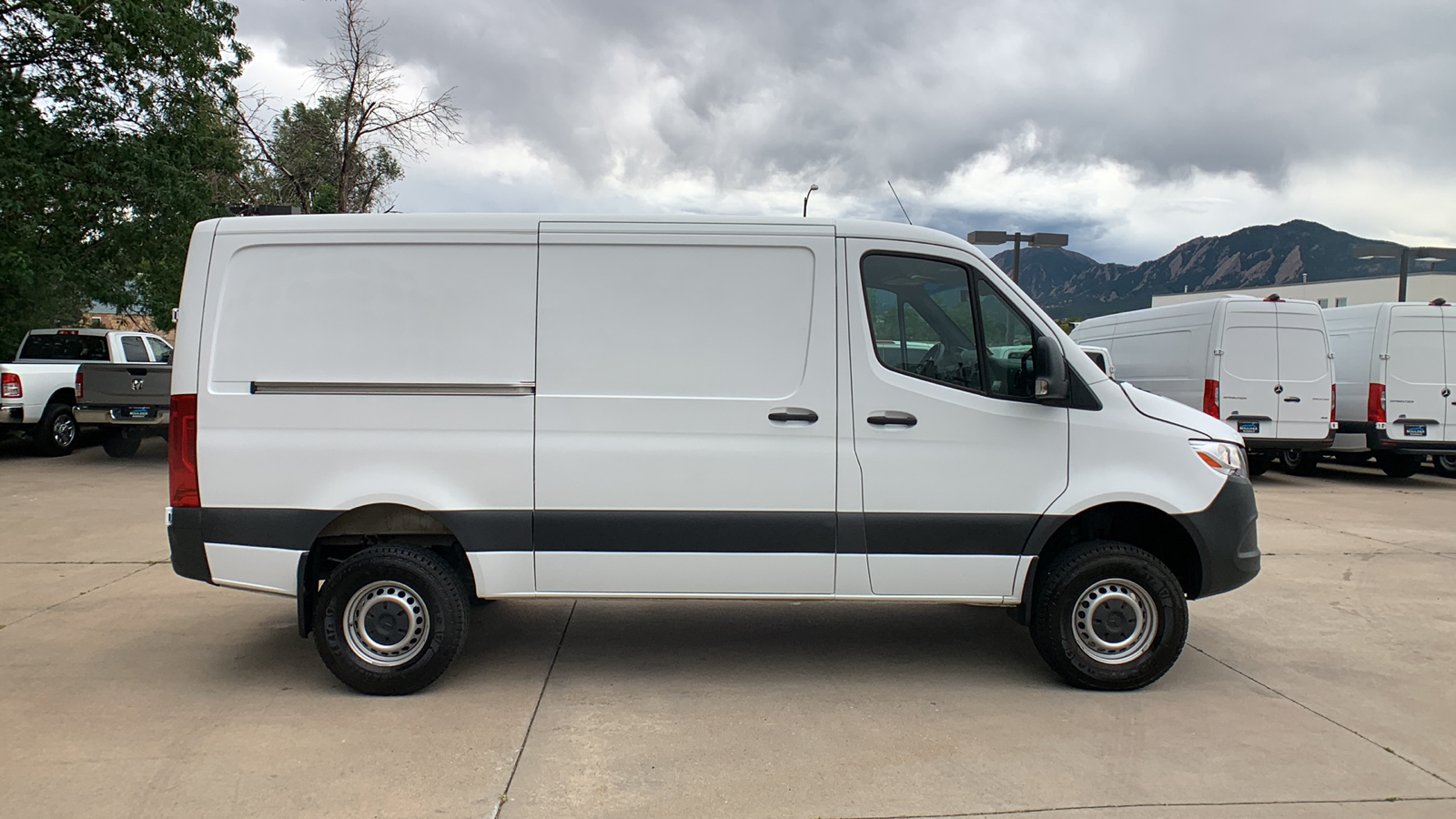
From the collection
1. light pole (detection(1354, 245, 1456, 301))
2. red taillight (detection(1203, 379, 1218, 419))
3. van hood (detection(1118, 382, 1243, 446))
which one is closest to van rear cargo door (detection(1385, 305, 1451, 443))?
red taillight (detection(1203, 379, 1218, 419))

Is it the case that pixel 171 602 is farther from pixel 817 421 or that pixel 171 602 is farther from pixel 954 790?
pixel 954 790

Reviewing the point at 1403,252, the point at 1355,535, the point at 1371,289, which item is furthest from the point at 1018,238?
the point at 1371,289

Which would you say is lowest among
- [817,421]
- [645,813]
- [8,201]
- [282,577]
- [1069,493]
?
[645,813]

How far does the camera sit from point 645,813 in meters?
3.47

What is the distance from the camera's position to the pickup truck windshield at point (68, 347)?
50.3 feet

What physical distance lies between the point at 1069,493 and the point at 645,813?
2.42 metres

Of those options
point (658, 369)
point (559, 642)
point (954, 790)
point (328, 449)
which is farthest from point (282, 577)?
point (954, 790)

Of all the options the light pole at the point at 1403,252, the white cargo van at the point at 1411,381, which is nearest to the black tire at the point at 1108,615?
the white cargo van at the point at 1411,381

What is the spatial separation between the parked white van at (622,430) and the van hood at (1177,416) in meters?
0.04

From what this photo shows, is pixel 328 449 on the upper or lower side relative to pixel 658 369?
lower

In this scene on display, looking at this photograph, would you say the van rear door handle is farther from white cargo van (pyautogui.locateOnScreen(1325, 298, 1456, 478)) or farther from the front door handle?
white cargo van (pyautogui.locateOnScreen(1325, 298, 1456, 478))

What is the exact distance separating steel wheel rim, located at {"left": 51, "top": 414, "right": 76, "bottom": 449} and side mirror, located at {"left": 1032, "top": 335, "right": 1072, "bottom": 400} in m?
15.2

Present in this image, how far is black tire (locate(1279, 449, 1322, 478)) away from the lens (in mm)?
14867

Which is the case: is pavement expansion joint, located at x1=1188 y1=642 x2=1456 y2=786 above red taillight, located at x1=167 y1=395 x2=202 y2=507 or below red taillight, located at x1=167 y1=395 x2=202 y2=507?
below
